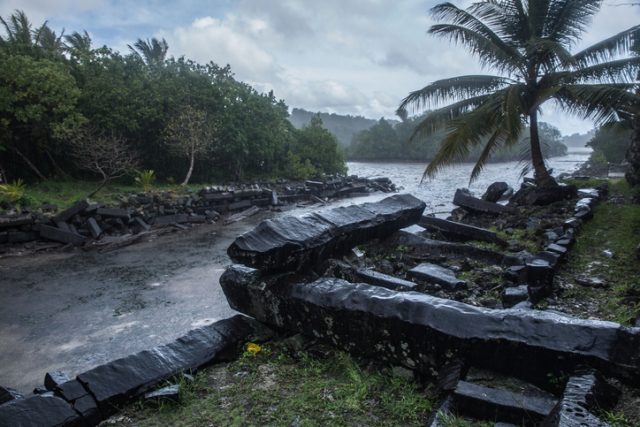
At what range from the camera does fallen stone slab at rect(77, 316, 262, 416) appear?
9.52ft

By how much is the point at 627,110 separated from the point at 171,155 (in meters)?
20.6

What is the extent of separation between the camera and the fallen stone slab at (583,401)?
1966 millimetres

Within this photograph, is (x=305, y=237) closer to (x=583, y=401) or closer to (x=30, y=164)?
(x=583, y=401)

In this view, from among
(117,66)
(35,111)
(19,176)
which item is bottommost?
(19,176)

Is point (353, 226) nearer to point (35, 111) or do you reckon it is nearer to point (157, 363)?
point (157, 363)

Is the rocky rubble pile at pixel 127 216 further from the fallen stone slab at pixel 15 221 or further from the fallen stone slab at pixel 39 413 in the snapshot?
the fallen stone slab at pixel 39 413

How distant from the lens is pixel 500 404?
2.34 metres

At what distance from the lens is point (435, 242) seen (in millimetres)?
6758

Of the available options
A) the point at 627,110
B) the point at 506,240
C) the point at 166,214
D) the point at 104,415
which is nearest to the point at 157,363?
the point at 104,415

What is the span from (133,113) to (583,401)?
73.5ft

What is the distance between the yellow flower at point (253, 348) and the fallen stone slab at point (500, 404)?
5.78 ft

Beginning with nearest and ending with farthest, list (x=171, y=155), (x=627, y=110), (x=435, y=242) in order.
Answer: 1. (x=435, y=242)
2. (x=627, y=110)
3. (x=171, y=155)

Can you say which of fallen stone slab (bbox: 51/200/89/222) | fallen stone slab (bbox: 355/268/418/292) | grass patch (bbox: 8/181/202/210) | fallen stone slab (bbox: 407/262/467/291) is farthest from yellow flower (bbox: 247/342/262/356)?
grass patch (bbox: 8/181/202/210)

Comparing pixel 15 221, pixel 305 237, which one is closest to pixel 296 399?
pixel 305 237
